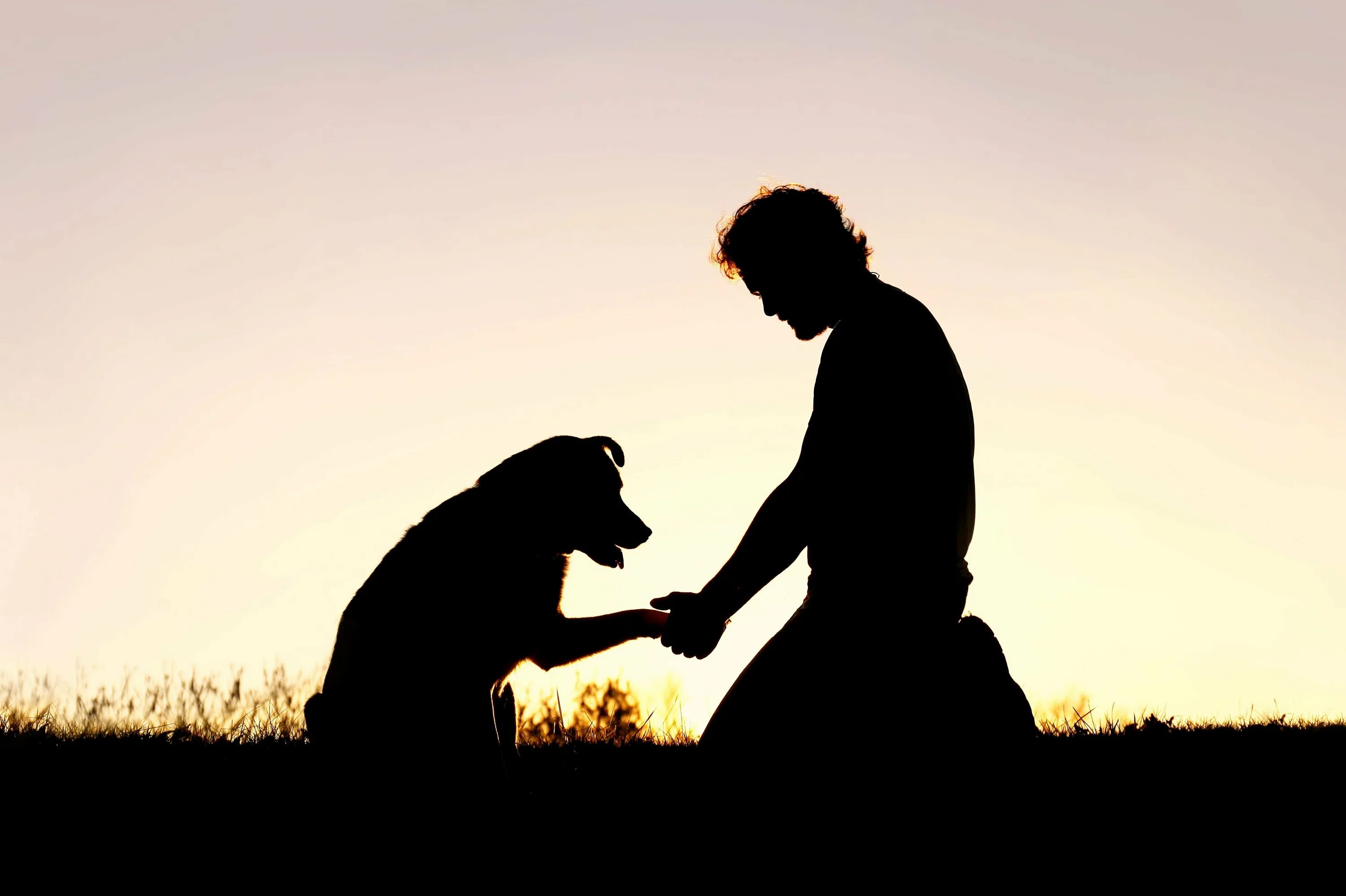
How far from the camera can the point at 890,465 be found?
305cm

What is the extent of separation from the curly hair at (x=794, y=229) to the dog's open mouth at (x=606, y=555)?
261 cm

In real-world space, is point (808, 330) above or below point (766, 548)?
above

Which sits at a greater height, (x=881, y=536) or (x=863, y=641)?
(x=881, y=536)

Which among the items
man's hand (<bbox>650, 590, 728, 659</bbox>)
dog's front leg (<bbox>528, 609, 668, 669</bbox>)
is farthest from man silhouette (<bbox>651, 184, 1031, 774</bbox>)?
dog's front leg (<bbox>528, 609, 668, 669</bbox>)

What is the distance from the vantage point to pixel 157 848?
3.71 metres

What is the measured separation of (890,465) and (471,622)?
2526 millimetres

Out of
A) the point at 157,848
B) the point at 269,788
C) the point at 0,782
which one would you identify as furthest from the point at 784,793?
the point at 0,782

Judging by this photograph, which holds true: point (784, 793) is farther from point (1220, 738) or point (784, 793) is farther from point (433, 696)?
point (1220, 738)

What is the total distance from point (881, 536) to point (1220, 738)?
4.04m

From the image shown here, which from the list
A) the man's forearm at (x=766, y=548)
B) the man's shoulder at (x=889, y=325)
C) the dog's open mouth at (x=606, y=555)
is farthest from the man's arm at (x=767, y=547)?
the dog's open mouth at (x=606, y=555)

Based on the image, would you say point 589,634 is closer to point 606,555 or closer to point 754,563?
point 606,555

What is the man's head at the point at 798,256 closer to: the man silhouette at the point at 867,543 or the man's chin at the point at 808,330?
the man's chin at the point at 808,330

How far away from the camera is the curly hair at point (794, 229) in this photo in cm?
354

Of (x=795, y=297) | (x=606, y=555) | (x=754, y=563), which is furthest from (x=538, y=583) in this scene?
(x=795, y=297)
